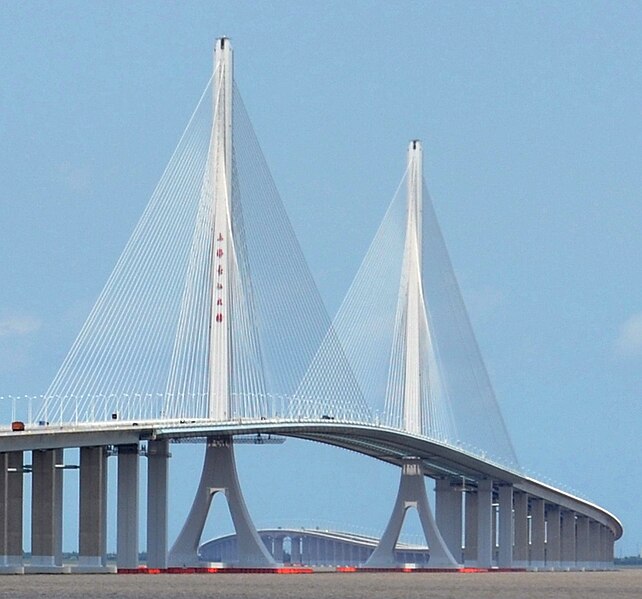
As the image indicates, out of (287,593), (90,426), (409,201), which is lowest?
(287,593)

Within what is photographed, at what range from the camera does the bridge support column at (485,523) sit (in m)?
107

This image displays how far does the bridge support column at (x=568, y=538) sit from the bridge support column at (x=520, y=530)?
10.9 metres

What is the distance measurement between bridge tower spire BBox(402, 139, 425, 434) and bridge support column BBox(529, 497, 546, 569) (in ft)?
102

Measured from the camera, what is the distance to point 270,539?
14562 cm

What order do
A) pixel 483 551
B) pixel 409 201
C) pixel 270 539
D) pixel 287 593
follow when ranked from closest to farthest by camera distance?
pixel 287 593, pixel 409 201, pixel 483 551, pixel 270 539

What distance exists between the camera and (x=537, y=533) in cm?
11938

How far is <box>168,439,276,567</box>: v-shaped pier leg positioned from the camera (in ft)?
246

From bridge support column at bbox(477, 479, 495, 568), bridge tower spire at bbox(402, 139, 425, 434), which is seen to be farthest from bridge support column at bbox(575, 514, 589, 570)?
bridge tower spire at bbox(402, 139, 425, 434)

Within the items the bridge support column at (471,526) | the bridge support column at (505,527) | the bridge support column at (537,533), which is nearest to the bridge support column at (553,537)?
the bridge support column at (537,533)

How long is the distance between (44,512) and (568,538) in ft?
221

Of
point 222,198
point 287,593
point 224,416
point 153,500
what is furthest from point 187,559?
point 287,593

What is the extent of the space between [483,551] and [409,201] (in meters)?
24.3

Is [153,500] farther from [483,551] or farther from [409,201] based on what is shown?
[483,551]

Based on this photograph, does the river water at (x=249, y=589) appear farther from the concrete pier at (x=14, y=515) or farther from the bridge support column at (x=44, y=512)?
the concrete pier at (x=14, y=515)
